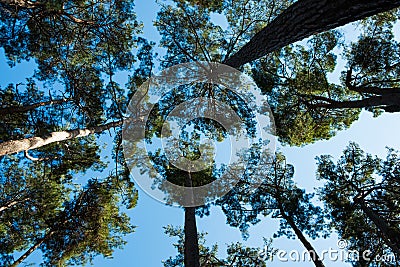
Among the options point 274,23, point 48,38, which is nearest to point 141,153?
point 48,38

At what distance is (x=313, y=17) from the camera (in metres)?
3.12

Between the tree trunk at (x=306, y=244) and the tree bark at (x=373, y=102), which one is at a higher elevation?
the tree bark at (x=373, y=102)

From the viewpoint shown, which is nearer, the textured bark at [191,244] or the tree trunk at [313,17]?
the tree trunk at [313,17]

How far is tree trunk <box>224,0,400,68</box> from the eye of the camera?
257 centimetres

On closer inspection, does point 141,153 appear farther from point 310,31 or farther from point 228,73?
point 310,31

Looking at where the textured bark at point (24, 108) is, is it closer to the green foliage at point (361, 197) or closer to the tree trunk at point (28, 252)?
the tree trunk at point (28, 252)

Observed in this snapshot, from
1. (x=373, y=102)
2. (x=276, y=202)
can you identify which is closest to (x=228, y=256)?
(x=276, y=202)

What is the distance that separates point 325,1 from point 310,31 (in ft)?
1.70

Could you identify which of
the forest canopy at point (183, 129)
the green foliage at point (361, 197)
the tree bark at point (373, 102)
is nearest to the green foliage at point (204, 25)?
the forest canopy at point (183, 129)

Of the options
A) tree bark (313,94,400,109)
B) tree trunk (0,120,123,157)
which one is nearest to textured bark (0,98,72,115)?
tree trunk (0,120,123,157)

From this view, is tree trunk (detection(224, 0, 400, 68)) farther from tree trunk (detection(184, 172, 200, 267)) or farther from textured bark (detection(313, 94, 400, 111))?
tree trunk (detection(184, 172, 200, 267))

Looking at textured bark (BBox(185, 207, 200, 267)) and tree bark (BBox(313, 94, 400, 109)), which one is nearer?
tree bark (BBox(313, 94, 400, 109))

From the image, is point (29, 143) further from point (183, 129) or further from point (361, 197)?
point (361, 197)

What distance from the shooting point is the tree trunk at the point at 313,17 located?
8.44 feet
